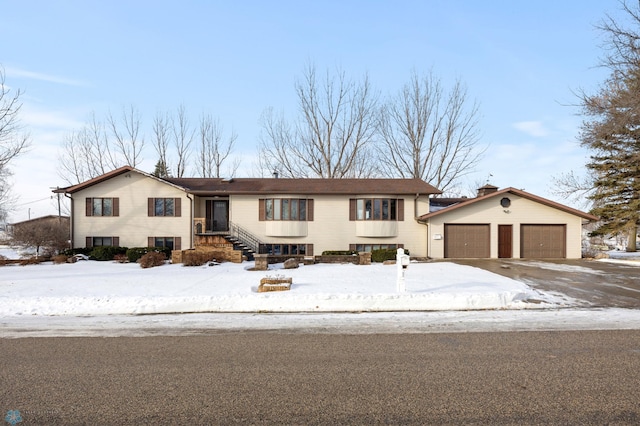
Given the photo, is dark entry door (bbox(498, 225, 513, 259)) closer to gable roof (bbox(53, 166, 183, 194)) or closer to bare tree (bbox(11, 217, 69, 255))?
gable roof (bbox(53, 166, 183, 194))

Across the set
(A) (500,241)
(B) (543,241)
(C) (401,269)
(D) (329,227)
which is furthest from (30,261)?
(B) (543,241)

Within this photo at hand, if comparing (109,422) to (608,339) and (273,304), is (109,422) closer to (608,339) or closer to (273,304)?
(273,304)

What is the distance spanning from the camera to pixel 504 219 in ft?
74.0

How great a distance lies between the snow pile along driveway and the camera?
8.98m

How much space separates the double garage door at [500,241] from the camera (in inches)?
887

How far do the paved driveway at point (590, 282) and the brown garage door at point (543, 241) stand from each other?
4.75 meters

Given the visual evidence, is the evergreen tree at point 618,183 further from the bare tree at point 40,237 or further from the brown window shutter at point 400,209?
the bare tree at point 40,237

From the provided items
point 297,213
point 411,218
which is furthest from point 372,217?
point 297,213

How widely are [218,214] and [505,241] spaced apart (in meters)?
17.8

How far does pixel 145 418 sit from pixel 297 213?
1986cm

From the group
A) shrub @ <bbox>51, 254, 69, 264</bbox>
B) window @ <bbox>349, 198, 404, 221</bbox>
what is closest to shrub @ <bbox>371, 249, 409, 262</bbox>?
window @ <bbox>349, 198, 404, 221</bbox>

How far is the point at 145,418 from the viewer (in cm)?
350

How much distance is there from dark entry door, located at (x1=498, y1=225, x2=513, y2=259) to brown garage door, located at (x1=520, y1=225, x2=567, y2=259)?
0.68m

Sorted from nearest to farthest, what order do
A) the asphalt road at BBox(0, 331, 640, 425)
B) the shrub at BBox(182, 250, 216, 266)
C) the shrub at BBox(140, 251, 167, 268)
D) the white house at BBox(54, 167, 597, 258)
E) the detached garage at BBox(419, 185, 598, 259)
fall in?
1. the asphalt road at BBox(0, 331, 640, 425)
2. the shrub at BBox(140, 251, 167, 268)
3. the shrub at BBox(182, 250, 216, 266)
4. the detached garage at BBox(419, 185, 598, 259)
5. the white house at BBox(54, 167, 597, 258)
